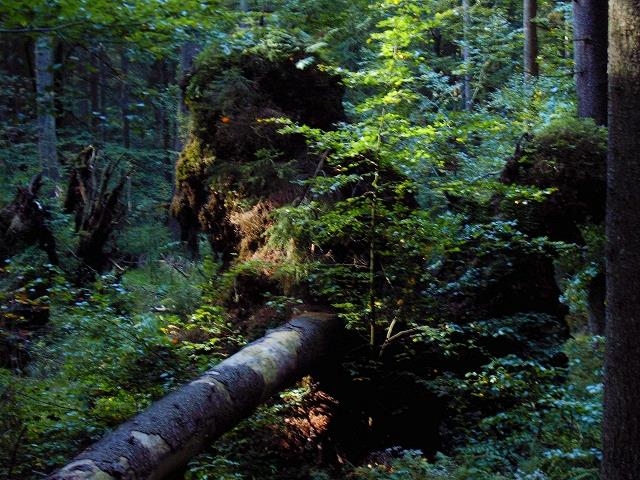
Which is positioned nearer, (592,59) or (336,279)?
(336,279)

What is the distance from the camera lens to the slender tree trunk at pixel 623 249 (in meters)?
3.88

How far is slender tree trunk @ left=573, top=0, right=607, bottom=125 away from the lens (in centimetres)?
850

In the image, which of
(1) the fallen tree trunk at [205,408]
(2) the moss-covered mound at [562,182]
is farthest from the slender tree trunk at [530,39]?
(1) the fallen tree trunk at [205,408]

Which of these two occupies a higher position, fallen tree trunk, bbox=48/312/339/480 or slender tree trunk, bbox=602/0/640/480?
slender tree trunk, bbox=602/0/640/480

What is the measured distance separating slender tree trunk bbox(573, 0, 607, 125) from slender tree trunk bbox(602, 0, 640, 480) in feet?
16.1

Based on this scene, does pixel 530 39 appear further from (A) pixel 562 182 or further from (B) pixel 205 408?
(B) pixel 205 408

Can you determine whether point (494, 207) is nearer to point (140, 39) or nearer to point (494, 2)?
point (140, 39)

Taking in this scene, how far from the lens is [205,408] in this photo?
15.1ft

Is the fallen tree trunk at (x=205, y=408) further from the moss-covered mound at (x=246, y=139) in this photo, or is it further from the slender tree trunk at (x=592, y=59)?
the slender tree trunk at (x=592, y=59)

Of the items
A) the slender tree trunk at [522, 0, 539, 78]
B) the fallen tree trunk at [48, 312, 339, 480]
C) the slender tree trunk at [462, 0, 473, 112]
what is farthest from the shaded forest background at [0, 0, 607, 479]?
the slender tree trunk at [462, 0, 473, 112]

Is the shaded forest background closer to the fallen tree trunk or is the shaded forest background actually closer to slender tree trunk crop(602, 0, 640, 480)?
the fallen tree trunk

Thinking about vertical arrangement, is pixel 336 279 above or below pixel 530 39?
below

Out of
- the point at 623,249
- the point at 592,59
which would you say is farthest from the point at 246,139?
the point at 592,59

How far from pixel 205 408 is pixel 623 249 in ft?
10.8
